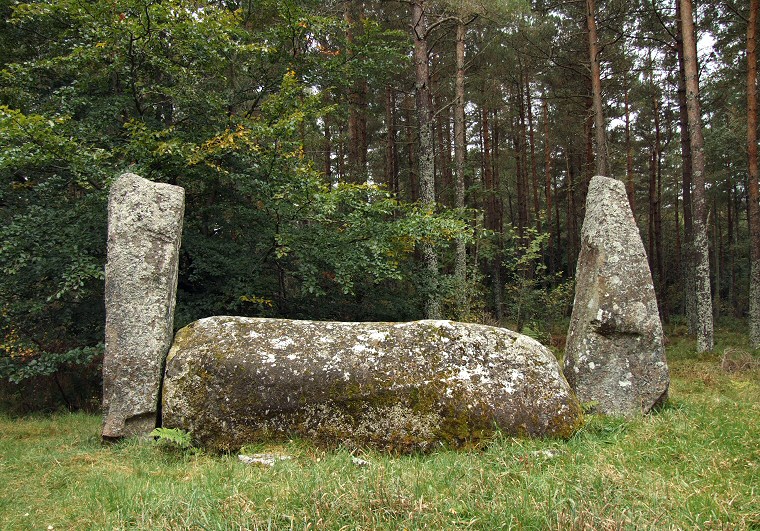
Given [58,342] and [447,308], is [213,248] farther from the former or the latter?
[447,308]

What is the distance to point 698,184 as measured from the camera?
11492mm

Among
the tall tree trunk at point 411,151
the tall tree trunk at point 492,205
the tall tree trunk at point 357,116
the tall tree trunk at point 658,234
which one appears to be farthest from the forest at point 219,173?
the tall tree trunk at point 658,234

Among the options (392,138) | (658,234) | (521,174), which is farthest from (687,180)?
(392,138)

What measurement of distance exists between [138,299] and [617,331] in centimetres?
576

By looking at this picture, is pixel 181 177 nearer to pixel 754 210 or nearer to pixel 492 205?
pixel 754 210

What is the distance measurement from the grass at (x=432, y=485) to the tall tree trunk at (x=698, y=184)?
7080 millimetres

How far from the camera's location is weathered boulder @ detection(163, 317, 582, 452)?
14.8 feet

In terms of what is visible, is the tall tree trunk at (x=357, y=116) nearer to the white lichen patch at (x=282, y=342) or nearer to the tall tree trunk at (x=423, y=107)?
the tall tree trunk at (x=423, y=107)

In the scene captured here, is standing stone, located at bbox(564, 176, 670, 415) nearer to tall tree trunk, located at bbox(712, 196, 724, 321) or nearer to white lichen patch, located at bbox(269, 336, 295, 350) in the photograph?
white lichen patch, located at bbox(269, 336, 295, 350)

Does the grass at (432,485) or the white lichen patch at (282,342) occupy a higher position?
the white lichen patch at (282,342)

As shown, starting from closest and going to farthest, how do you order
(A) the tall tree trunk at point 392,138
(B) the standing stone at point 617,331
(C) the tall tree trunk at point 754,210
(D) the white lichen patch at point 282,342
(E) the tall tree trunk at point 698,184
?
1. (D) the white lichen patch at point 282,342
2. (B) the standing stone at point 617,331
3. (E) the tall tree trunk at point 698,184
4. (C) the tall tree trunk at point 754,210
5. (A) the tall tree trunk at point 392,138

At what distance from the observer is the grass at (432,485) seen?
8.82 ft

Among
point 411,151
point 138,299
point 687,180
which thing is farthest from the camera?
point 411,151

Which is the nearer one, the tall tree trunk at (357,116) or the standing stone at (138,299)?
the standing stone at (138,299)
